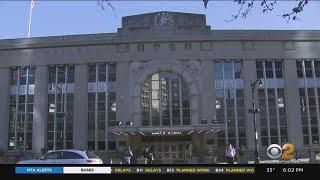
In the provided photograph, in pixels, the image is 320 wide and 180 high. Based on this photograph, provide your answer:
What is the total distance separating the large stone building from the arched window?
0.04ft

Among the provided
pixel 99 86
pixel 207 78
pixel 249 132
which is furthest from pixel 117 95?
pixel 249 132

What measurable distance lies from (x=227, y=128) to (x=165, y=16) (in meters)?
1.53

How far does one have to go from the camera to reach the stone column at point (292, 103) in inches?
100

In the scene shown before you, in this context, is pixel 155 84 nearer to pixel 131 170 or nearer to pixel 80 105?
pixel 80 105

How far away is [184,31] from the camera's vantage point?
289cm

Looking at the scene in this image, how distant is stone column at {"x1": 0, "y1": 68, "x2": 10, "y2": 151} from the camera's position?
7.26ft

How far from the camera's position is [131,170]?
1.59m

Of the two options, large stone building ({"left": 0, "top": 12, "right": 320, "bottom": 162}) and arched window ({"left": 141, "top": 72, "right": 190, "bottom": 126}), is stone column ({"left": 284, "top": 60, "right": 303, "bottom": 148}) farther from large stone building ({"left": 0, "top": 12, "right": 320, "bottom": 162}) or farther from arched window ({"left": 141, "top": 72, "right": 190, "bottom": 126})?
arched window ({"left": 141, "top": 72, "right": 190, "bottom": 126})

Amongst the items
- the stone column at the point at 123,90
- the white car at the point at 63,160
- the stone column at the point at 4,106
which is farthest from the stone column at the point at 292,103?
the stone column at the point at 4,106

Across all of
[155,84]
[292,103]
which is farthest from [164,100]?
[292,103]

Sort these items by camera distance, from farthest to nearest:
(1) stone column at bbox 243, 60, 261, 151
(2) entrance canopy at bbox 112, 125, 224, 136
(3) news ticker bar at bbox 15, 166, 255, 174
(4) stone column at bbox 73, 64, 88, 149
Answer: (2) entrance canopy at bbox 112, 125, 224, 136, (4) stone column at bbox 73, 64, 88, 149, (1) stone column at bbox 243, 60, 261, 151, (3) news ticker bar at bbox 15, 166, 255, 174

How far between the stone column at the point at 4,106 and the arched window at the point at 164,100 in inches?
43.9

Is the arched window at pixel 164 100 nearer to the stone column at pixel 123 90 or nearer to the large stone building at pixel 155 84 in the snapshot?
the large stone building at pixel 155 84

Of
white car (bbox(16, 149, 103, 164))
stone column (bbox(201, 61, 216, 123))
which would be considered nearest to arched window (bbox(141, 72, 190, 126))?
stone column (bbox(201, 61, 216, 123))
